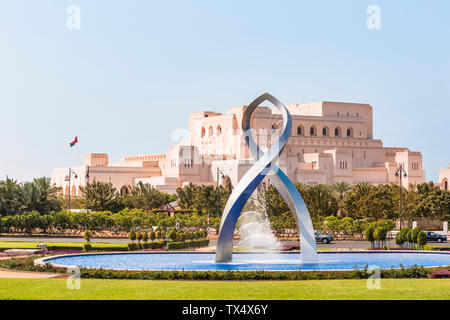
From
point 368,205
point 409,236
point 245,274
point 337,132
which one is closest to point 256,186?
point 245,274

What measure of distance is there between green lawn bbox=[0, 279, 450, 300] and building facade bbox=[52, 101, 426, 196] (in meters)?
57.1

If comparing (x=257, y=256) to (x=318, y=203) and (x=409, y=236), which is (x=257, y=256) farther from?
(x=318, y=203)

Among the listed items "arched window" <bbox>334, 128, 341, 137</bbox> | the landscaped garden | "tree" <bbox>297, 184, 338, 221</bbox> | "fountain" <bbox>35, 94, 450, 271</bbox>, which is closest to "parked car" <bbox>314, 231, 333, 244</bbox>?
the landscaped garden

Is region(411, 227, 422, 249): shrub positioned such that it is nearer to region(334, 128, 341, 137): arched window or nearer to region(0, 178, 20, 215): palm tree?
region(0, 178, 20, 215): palm tree

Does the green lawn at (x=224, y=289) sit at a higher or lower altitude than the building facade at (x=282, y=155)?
A: lower

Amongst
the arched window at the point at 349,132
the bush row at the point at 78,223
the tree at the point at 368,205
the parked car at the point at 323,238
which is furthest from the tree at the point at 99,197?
the arched window at the point at 349,132

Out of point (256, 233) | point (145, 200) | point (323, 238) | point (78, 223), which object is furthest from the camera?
point (145, 200)

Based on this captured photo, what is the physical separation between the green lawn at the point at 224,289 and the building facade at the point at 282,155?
5707 cm

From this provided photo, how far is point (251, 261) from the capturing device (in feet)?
78.1

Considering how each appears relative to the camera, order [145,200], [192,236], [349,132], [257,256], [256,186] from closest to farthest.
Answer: [256,186], [257,256], [192,236], [145,200], [349,132]

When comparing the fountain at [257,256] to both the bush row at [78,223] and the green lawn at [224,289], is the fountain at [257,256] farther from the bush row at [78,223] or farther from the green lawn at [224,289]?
the bush row at [78,223]

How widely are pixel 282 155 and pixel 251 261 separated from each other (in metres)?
58.7

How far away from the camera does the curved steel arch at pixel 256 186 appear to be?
21984mm

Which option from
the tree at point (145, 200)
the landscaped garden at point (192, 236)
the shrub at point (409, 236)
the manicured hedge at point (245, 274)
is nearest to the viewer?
the landscaped garden at point (192, 236)
